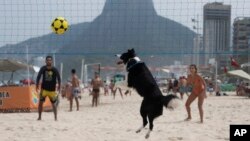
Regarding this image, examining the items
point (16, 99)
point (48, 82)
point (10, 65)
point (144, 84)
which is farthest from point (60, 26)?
point (10, 65)

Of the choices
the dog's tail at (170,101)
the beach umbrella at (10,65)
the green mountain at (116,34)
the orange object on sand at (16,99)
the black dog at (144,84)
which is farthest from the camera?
the green mountain at (116,34)

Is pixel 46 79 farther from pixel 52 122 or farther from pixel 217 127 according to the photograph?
pixel 217 127

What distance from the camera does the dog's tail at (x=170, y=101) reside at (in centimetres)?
500

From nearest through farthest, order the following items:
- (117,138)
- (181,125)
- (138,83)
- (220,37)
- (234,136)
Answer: (234,136)
(138,83)
(117,138)
(181,125)
(220,37)

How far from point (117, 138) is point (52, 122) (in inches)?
88.1

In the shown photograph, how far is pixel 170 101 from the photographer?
503 cm

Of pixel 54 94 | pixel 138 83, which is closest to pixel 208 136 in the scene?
pixel 138 83

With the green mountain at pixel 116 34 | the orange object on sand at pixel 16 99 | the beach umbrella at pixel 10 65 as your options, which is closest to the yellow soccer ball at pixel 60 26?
the orange object on sand at pixel 16 99

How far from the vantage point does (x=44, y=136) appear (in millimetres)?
6234

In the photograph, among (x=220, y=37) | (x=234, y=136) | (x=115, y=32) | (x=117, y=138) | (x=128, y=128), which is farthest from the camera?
(x=220, y=37)

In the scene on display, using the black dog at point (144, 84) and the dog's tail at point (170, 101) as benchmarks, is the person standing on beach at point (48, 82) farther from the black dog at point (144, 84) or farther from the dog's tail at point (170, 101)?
the dog's tail at point (170, 101)

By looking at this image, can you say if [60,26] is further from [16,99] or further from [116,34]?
[116,34]

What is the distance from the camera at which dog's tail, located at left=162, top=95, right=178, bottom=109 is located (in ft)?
16.4

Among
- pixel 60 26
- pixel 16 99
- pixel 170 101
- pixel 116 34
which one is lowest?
pixel 16 99
